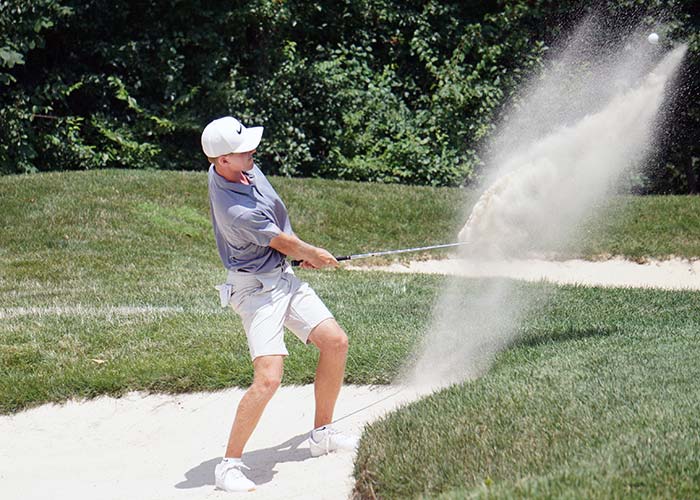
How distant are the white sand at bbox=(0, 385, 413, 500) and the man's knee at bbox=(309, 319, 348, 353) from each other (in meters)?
0.62

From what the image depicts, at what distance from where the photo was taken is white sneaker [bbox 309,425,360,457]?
5613 millimetres

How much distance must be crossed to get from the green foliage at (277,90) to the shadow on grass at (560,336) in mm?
11563

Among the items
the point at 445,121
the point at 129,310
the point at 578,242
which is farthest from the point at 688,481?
the point at 445,121

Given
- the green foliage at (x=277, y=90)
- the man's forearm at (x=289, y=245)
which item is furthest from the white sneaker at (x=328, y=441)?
the green foliage at (x=277, y=90)

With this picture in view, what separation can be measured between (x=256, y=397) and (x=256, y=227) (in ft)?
2.76

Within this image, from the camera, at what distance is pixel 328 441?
5621 mm

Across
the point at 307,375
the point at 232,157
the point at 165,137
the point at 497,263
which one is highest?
the point at 232,157

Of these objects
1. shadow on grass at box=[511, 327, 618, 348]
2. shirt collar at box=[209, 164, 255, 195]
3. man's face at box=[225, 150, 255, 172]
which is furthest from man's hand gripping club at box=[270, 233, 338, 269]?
shadow on grass at box=[511, 327, 618, 348]

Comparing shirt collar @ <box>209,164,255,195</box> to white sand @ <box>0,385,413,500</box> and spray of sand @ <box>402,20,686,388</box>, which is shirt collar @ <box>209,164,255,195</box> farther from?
spray of sand @ <box>402,20,686,388</box>

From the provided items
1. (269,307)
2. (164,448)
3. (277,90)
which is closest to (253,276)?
(269,307)

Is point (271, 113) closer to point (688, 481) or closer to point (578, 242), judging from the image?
point (578, 242)

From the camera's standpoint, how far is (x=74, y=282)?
35.8ft

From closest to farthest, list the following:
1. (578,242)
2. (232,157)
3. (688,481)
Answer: (688,481) → (232,157) → (578,242)

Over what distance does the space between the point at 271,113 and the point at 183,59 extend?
189cm
